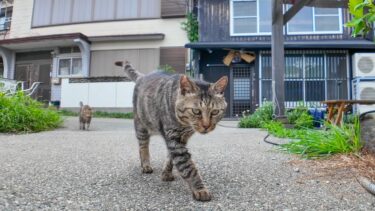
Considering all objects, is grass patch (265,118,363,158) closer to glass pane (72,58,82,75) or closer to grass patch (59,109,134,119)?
grass patch (59,109,134,119)

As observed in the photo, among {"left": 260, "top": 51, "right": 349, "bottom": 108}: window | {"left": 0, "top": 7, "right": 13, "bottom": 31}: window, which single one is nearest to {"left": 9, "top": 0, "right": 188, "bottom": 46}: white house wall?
{"left": 0, "top": 7, "right": 13, "bottom": 31}: window

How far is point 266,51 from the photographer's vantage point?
12070mm

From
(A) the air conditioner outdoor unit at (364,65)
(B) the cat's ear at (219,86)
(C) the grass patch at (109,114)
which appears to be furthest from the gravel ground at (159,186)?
(A) the air conditioner outdoor unit at (364,65)

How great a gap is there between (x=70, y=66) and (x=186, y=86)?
1444cm

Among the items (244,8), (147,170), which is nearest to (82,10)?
(244,8)

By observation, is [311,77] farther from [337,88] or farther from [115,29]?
[115,29]

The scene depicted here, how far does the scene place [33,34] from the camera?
1608 centimetres

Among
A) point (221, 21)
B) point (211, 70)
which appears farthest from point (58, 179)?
point (221, 21)

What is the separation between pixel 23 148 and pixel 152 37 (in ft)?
34.1

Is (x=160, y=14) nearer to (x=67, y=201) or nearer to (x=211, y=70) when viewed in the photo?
(x=211, y=70)

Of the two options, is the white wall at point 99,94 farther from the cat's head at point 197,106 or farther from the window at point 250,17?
the cat's head at point 197,106

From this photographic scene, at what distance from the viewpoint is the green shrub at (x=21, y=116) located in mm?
6176

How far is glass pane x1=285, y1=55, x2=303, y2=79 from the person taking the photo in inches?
459

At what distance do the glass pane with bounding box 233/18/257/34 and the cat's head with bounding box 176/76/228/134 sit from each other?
1131 cm
